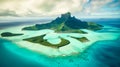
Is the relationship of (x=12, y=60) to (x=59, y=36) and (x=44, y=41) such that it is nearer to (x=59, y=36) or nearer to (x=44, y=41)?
(x=44, y=41)

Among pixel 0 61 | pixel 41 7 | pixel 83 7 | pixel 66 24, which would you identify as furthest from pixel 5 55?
pixel 83 7

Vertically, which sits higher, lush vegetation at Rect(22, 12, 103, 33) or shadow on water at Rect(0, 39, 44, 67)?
lush vegetation at Rect(22, 12, 103, 33)

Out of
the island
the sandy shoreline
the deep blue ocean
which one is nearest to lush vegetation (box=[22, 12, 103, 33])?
the island

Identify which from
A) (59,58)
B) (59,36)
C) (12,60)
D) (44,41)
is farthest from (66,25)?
(12,60)

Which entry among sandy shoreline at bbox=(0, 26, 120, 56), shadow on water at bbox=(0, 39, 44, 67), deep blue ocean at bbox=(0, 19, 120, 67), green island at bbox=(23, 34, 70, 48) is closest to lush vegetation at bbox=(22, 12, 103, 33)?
sandy shoreline at bbox=(0, 26, 120, 56)

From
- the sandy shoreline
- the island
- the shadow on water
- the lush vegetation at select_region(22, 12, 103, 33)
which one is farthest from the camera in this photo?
the lush vegetation at select_region(22, 12, 103, 33)

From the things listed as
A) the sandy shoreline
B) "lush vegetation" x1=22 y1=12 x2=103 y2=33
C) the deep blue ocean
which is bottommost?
the deep blue ocean

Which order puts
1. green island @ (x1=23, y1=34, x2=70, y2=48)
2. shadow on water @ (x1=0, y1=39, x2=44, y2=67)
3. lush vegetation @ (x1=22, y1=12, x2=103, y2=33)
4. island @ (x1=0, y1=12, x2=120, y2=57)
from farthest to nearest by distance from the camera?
lush vegetation @ (x1=22, y1=12, x2=103, y2=33) < green island @ (x1=23, y1=34, x2=70, y2=48) < island @ (x1=0, y1=12, x2=120, y2=57) < shadow on water @ (x1=0, y1=39, x2=44, y2=67)

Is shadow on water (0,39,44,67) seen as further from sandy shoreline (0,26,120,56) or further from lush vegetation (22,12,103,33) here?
lush vegetation (22,12,103,33)

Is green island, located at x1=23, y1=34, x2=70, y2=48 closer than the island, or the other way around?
the island
